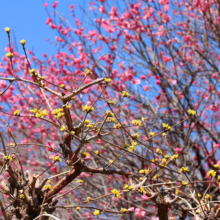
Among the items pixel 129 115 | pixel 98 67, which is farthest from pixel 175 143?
pixel 98 67

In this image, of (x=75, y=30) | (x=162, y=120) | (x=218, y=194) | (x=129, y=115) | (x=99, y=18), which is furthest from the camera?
(x=75, y=30)

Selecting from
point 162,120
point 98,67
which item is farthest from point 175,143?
point 98,67

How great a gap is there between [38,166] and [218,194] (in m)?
4.51

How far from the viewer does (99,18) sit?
21.4 feet

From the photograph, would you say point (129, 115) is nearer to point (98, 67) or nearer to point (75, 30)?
point (98, 67)

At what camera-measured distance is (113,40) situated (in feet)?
21.8

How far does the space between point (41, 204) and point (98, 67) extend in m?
3.85

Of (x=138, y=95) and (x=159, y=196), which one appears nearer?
(x=159, y=196)

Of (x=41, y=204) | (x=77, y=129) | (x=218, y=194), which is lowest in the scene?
(x=218, y=194)

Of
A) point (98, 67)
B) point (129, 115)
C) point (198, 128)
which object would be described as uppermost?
point (98, 67)

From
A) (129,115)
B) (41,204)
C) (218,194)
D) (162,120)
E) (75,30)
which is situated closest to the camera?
(41,204)

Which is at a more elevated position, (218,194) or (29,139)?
(29,139)

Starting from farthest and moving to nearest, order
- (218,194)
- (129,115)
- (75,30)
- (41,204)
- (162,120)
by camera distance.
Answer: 1. (75,30)
2. (129,115)
3. (162,120)
4. (218,194)
5. (41,204)

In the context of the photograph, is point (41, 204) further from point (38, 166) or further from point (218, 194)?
point (38, 166)
